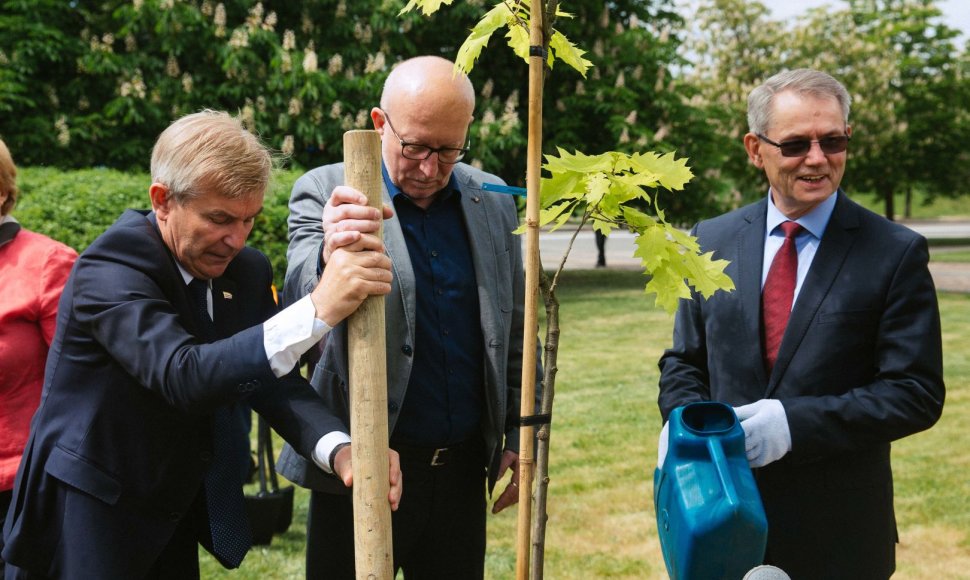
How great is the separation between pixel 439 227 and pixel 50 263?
125 centimetres

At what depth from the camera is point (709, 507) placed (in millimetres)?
1591

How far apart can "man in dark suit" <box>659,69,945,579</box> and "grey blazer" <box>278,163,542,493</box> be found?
0.53 metres

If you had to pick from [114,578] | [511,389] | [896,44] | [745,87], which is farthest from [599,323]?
[896,44]

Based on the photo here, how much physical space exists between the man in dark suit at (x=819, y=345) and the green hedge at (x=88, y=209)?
7.77 metres

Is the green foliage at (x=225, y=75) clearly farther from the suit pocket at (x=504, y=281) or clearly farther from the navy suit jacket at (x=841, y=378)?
the navy suit jacket at (x=841, y=378)

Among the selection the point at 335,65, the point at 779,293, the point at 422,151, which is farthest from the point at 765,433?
the point at 335,65

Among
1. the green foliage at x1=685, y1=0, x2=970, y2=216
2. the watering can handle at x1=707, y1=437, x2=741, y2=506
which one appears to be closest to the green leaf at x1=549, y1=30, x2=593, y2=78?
the watering can handle at x1=707, y1=437, x2=741, y2=506

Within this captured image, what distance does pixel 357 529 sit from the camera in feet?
6.35

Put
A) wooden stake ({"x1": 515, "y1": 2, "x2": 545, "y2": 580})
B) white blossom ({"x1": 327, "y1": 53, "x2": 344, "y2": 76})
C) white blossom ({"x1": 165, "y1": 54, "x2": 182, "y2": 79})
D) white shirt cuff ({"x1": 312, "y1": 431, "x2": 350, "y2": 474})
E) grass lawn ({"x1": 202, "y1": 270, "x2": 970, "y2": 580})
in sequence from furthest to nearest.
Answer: white blossom ({"x1": 327, "y1": 53, "x2": 344, "y2": 76}) → white blossom ({"x1": 165, "y1": 54, "x2": 182, "y2": 79}) → grass lawn ({"x1": 202, "y1": 270, "x2": 970, "y2": 580}) → white shirt cuff ({"x1": 312, "y1": 431, "x2": 350, "y2": 474}) → wooden stake ({"x1": 515, "y1": 2, "x2": 545, "y2": 580})

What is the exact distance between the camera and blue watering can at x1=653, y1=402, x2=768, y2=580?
1.59 meters

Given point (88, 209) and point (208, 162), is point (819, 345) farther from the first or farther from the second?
point (88, 209)

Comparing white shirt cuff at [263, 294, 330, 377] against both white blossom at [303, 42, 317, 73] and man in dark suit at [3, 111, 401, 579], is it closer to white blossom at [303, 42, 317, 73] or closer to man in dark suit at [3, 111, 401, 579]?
man in dark suit at [3, 111, 401, 579]

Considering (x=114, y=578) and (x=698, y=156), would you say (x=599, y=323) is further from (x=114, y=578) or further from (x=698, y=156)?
(x=114, y=578)

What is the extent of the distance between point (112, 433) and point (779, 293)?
1.76 m
